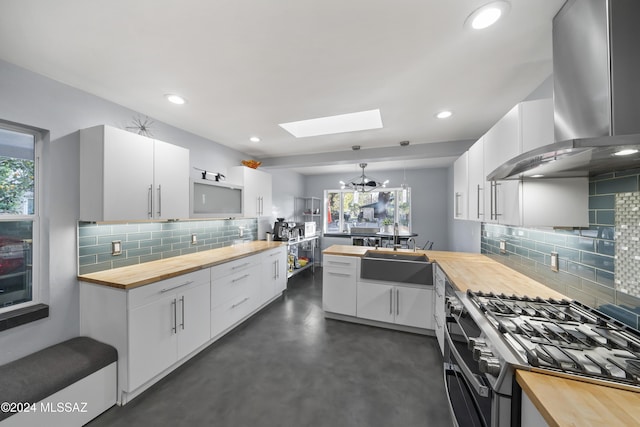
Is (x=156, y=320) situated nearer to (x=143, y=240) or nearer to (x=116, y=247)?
(x=116, y=247)

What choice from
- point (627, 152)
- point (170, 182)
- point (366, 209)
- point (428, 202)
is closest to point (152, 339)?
point (170, 182)

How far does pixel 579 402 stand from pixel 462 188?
7.51 feet

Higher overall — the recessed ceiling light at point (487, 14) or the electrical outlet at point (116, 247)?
the recessed ceiling light at point (487, 14)

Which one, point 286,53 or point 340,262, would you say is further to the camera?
point 340,262

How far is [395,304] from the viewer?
2652 mm

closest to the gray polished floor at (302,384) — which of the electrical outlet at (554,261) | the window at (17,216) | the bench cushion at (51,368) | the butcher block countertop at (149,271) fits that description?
the bench cushion at (51,368)

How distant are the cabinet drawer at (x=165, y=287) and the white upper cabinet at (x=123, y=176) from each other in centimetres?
62

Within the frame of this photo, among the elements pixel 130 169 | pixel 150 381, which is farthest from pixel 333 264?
pixel 130 169

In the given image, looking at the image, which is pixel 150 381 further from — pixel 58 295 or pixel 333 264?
pixel 333 264

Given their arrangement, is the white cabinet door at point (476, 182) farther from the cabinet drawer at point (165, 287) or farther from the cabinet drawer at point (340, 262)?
the cabinet drawer at point (165, 287)

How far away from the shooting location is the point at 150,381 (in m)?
1.82

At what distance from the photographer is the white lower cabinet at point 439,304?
223cm

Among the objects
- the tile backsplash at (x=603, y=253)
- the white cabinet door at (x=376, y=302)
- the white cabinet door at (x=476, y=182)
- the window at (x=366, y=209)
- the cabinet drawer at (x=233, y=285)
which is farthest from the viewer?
the window at (x=366, y=209)

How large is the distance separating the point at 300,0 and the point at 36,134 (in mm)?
2189
